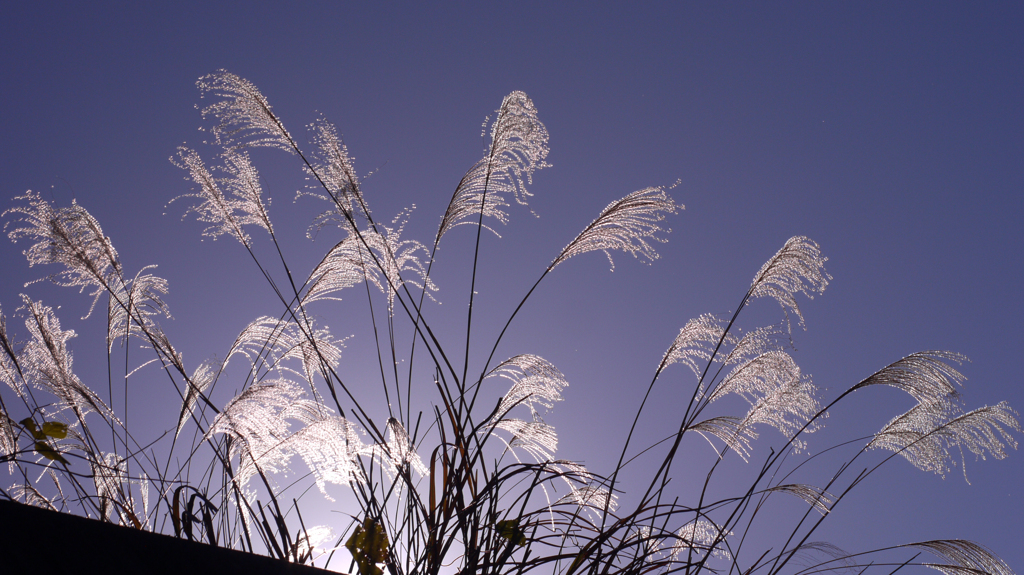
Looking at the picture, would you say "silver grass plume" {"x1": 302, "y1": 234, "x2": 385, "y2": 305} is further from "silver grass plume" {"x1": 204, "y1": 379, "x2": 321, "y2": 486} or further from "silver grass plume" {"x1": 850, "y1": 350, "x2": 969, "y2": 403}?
"silver grass plume" {"x1": 850, "y1": 350, "x2": 969, "y2": 403}

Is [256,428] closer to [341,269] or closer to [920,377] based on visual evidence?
[341,269]

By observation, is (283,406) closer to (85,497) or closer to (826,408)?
(85,497)

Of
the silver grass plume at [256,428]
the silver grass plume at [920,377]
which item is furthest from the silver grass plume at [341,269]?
the silver grass plume at [920,377]

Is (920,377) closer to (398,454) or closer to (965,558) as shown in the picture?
(965,558)

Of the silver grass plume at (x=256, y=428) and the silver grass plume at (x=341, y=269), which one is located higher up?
the silver grass plume at (x=341, y=269)

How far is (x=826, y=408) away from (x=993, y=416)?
2.49 feet

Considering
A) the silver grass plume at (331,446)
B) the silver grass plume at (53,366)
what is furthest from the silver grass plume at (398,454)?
the silver grass plume at (53,366)

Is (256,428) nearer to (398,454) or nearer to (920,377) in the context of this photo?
(398,454)

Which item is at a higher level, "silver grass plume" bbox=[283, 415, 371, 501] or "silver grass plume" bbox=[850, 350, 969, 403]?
"silver grass plume" bbox=[850, 350, 969, 403]

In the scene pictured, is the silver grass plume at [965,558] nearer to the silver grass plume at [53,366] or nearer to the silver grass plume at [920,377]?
the silver grass plume at [920,377]

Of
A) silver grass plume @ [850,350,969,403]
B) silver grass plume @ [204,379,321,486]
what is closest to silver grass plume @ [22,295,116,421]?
silver grass plume @ [204,379,321,486]

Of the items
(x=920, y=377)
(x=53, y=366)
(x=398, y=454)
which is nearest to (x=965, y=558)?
(x=920, y=377)

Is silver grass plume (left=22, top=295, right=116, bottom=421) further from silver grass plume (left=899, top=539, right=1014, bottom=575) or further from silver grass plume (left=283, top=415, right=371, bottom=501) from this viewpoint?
silver grass plume (left=899, top=539, right=1014, bottom=575)

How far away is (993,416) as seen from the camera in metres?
2.12
